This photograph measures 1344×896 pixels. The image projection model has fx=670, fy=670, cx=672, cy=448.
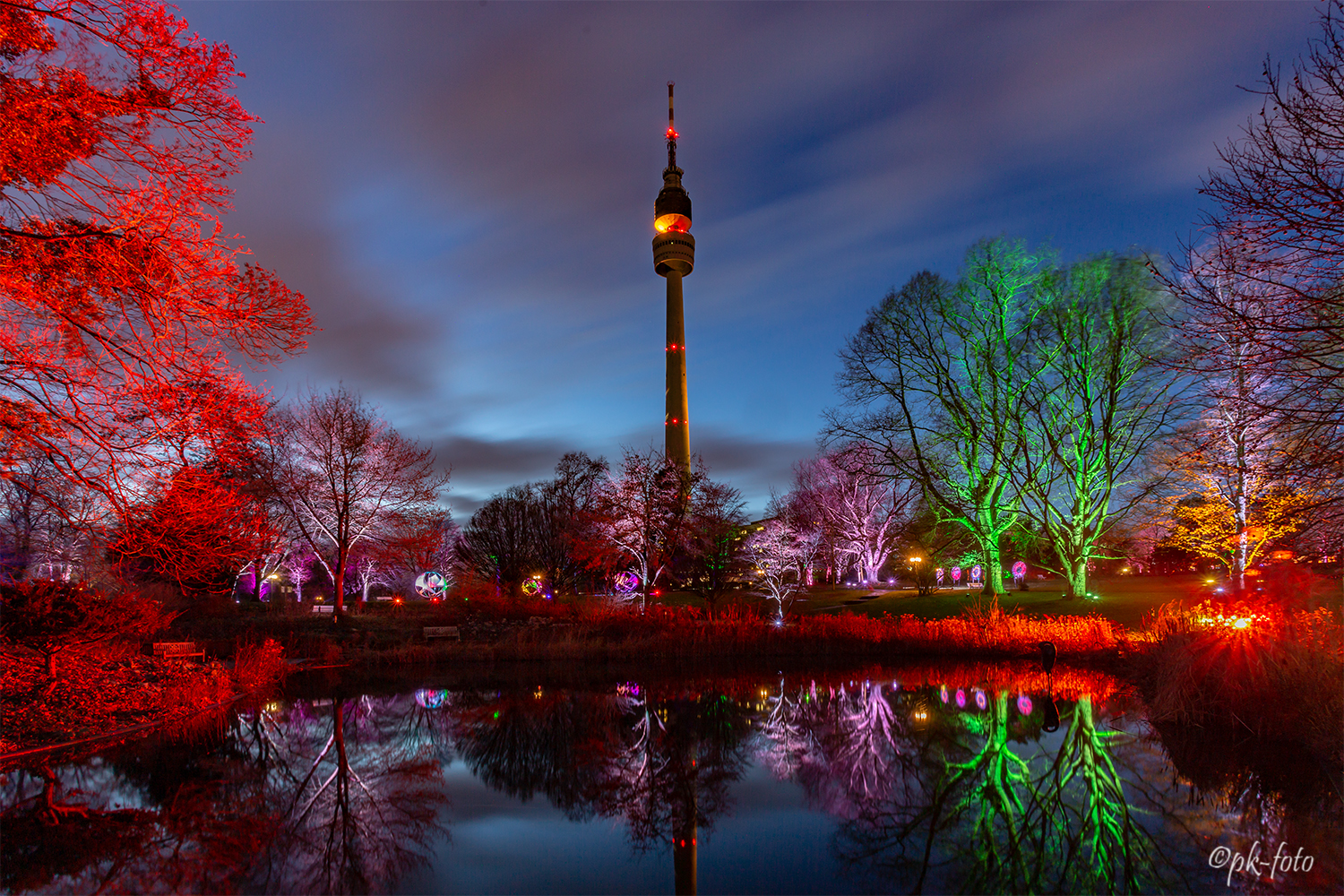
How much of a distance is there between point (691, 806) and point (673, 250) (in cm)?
7733

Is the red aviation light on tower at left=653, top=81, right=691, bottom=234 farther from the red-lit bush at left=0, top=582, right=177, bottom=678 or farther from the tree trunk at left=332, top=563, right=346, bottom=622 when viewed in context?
the red-lit bush at left=0, top=582, right=177, bottom=678

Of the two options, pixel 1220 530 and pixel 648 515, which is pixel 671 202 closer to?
pixel 648 515

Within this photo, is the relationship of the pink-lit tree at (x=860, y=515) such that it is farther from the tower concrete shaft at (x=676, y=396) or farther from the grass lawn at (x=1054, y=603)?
the tower concrete shaft at (x=676, y=396)

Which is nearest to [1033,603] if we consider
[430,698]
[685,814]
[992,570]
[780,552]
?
[992,570]

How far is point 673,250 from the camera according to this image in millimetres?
79938

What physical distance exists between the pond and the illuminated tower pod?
2380 inches

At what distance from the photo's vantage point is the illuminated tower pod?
71.7m

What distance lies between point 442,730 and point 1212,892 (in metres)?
10.3

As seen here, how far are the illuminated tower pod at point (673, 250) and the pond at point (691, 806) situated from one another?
6045cm

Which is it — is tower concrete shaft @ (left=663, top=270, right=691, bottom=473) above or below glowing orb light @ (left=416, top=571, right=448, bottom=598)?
above

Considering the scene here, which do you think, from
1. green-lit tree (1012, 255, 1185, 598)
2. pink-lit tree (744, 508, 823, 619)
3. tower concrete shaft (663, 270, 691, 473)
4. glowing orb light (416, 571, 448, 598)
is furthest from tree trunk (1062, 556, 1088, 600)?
tower concrete shaft (663, 270, 691, 473)

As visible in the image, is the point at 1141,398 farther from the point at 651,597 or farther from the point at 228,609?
the point at 228,609

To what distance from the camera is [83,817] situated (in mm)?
7125

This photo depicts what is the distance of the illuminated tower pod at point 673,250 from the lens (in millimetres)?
71688
